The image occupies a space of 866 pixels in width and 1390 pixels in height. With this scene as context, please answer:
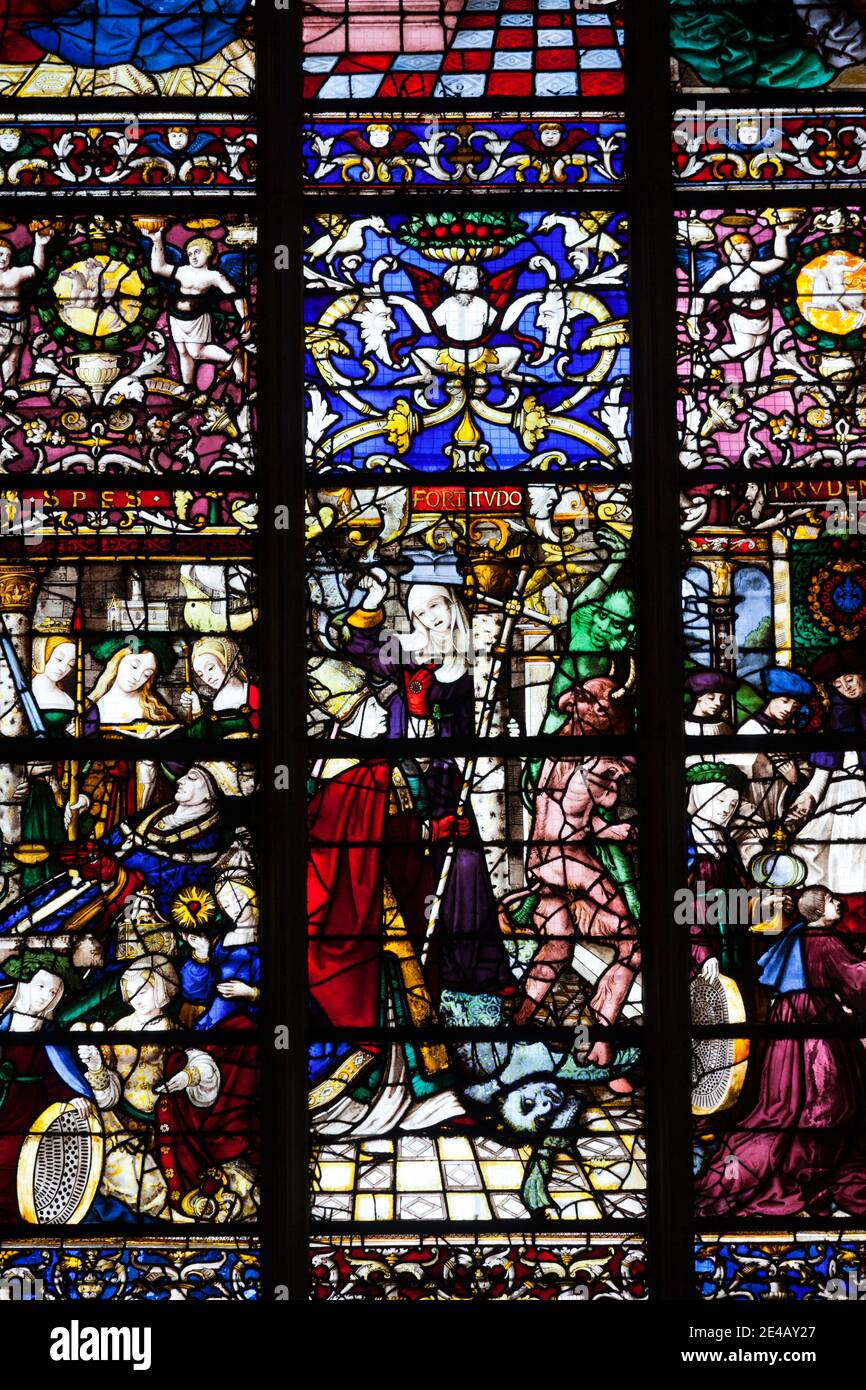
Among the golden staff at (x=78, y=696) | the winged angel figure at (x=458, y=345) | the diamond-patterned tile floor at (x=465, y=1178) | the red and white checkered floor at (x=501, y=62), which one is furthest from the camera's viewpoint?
the red and white checkered floor at (x=501, y=62)

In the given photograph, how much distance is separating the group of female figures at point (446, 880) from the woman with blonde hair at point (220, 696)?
0.21 metres

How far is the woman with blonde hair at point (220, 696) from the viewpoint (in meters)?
5.38

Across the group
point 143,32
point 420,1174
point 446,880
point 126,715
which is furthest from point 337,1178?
point 143,32

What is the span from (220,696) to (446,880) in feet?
2.81

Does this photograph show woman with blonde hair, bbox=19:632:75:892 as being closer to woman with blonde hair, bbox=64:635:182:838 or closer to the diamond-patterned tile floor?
woman with blonde hair, bbox=64:635:182:838

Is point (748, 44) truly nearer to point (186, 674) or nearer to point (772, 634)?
point (772, 634)

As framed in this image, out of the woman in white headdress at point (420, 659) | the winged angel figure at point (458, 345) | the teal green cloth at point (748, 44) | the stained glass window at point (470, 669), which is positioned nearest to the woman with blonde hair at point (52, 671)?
the stained glass window at point (470, 669)

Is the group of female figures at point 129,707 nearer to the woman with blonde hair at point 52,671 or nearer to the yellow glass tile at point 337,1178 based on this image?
the woman with blonde hair at point 52,671

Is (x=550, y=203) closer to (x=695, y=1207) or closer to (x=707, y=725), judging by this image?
(x=707, y=725)

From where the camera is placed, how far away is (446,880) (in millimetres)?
5344

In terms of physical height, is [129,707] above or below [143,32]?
below

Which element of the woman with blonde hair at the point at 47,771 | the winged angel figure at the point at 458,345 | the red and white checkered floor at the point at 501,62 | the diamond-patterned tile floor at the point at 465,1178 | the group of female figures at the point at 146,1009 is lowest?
the diamond-patterned tile floor at the point at 465,1178

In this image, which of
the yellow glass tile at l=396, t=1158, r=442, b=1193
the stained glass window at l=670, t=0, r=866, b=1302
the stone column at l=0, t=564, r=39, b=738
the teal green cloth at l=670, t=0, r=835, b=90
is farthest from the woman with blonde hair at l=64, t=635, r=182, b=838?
the teal green cloth at l=670, t=0, r=835, b=90

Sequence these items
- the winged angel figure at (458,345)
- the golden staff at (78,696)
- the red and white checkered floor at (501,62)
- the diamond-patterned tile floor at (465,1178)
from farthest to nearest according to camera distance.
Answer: the red and white checkered floor at (501,62) < the winged angel figure at (458,345) < the golden staff at (78,696) < the diamond-patterned tile floor at (465,1178)
